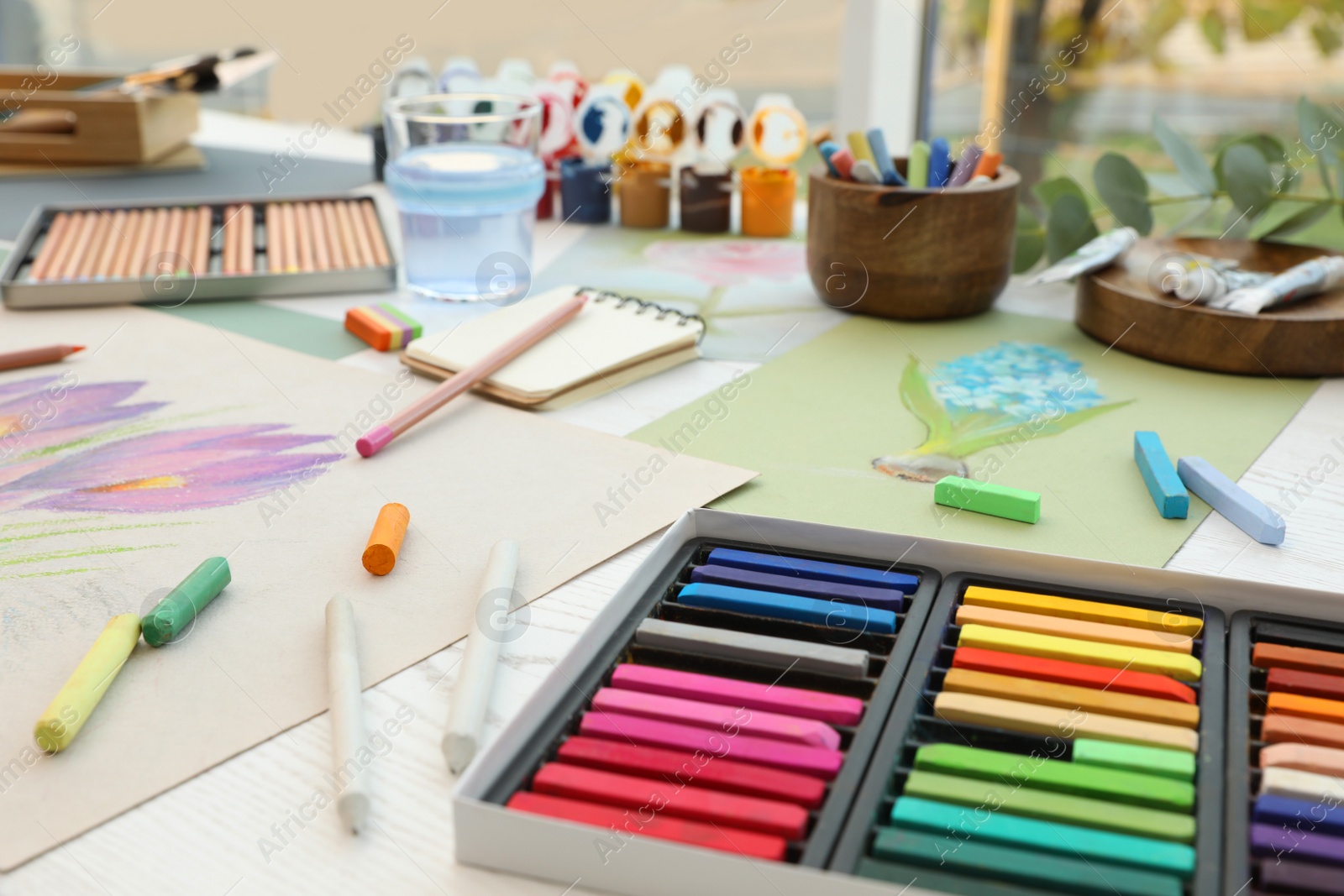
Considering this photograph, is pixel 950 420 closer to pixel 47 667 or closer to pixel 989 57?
pixel 47 667

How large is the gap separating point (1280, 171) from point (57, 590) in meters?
0.93

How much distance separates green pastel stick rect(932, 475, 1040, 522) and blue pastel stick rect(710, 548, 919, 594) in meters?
0.11

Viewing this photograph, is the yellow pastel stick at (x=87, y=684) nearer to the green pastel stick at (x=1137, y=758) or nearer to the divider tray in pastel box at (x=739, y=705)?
the divider tray in pastel box at (x=739, y=705)

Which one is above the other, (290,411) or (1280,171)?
(1280,171)

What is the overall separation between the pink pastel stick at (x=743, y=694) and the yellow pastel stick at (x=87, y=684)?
19 centimetres

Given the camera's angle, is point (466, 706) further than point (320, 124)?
No

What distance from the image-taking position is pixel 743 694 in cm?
42

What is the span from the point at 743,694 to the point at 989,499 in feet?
0.77

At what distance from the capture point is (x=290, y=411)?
0.73 meters

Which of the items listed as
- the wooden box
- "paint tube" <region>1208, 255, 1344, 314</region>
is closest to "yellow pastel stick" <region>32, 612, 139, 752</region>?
"paint tube" <region>1208, 255, 1344, 314</region>

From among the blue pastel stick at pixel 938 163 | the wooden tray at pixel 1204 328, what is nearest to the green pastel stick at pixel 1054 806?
the wooden tray at pixel 1204 328

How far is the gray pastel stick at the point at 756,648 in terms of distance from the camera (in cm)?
44

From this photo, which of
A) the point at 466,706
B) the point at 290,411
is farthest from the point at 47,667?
the point at 290,411

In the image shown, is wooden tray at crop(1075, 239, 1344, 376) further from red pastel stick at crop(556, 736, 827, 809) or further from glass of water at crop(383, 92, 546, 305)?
red pastel stick at crop(556, 736, 827, 809)
